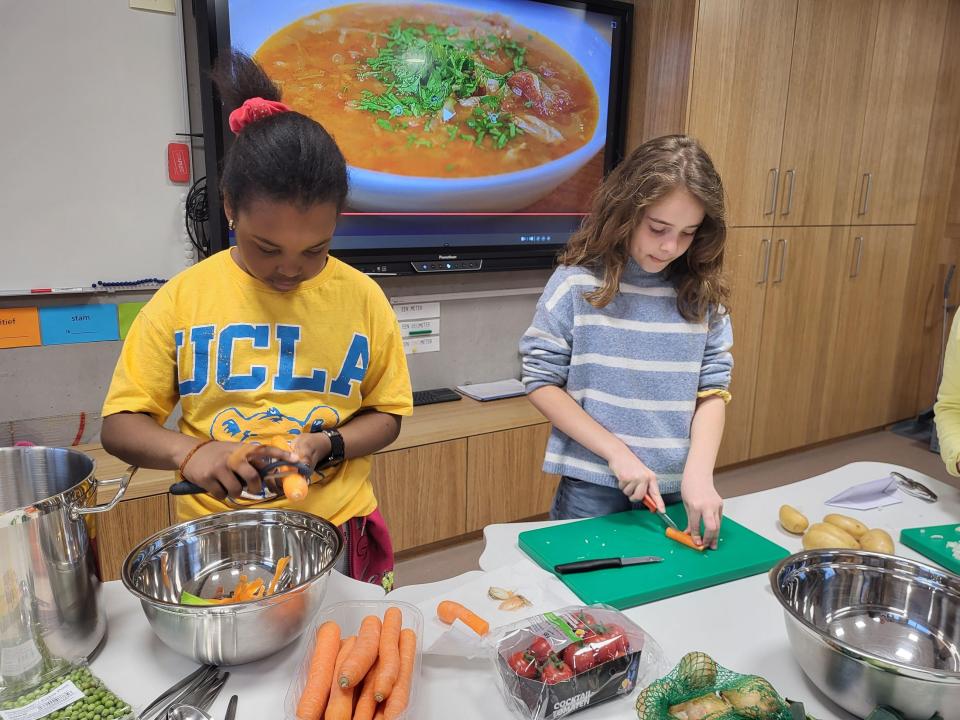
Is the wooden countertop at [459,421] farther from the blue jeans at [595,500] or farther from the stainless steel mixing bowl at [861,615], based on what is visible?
the stainless steel mixing bowl at [861,615]

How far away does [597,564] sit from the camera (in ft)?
3.83

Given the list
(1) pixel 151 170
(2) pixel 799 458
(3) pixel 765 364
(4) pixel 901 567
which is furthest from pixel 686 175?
(2) pixel 799 458

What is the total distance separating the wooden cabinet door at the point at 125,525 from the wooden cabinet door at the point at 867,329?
324 centimetres

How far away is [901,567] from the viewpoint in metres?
1.04

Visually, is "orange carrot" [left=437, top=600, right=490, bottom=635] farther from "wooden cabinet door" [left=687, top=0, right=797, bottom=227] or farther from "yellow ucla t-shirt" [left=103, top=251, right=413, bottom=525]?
"wooden cabinet door" [left=687, top=0, right=797, bottom=227]

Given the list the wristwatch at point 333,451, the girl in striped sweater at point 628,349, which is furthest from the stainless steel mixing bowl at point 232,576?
the girl in striped sweater at point 628,349

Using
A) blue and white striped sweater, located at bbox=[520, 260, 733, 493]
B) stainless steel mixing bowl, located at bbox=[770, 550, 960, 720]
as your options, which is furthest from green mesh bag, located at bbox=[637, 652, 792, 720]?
blue and white striped sweater, located at bbox=[520, 260, 733, 493]

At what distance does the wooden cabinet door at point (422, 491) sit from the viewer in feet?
8.29

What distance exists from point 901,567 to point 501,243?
6.82ft

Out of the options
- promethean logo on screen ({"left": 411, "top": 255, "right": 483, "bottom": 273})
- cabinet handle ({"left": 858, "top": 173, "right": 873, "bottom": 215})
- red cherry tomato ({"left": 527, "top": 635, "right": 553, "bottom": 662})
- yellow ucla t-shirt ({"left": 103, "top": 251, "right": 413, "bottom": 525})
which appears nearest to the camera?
red cherry tomato ({"left": 527, "top": 635, "right": 553, "bottom": 662})

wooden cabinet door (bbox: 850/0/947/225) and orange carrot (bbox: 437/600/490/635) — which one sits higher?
wooden cabinet door (bbox: 850/0/947/225)

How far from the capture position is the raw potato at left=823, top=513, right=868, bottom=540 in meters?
1.28

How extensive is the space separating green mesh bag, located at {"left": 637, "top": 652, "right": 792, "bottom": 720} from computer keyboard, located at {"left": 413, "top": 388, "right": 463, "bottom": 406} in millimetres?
2063

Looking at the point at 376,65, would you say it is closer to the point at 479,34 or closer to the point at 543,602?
the point at 479,34
